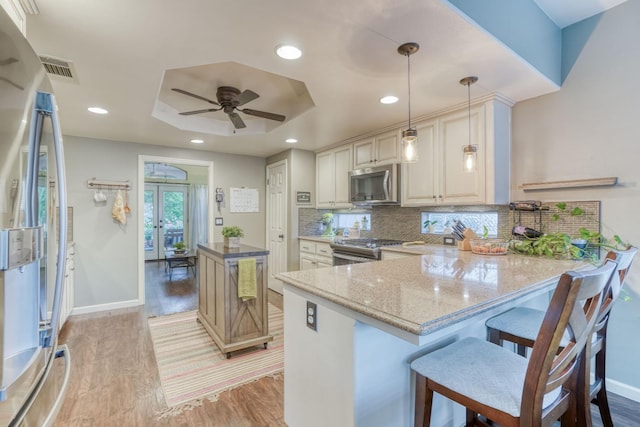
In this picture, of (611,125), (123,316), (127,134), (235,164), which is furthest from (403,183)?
(123,316)

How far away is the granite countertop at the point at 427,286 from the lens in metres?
0.99

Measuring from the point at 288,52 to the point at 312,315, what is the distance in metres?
1.52

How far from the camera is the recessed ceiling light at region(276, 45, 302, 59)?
70.9 inches

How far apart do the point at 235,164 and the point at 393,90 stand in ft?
10.5

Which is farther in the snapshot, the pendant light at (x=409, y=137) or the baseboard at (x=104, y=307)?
the baseboard at (x=104, y=307)

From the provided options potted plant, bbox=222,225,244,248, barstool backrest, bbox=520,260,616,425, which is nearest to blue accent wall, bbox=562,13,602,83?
barstool backrest, bbox=520,260,616,425

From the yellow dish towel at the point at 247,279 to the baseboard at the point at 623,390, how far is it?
277 cm

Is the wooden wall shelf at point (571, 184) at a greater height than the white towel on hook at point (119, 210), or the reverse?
the wooden wall shelf at point (571, 184)

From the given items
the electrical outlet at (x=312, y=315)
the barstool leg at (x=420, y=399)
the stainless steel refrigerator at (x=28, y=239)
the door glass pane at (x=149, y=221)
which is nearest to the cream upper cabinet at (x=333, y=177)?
the electrical outlet at (x=312, y=315)

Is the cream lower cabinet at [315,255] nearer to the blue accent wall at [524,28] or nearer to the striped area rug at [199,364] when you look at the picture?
the striped area rug at [199,364]

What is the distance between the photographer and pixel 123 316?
3711 mm

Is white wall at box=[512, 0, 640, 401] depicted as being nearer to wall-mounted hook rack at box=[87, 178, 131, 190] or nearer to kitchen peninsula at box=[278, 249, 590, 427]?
kitchen peninsula at box=[278, 249, 590, 427]

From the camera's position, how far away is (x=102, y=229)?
3.98m

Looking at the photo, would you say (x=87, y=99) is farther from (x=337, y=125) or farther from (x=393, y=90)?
(x=393, y=90)
